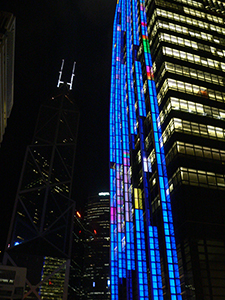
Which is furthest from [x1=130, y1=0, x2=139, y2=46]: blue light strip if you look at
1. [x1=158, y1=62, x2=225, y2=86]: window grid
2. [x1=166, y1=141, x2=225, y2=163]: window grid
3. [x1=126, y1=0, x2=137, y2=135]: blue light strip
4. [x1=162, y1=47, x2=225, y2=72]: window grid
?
[x1=166, y1=141, x2=225, y2=163]: window grid

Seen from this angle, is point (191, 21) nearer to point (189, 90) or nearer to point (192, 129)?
point (189, 90)

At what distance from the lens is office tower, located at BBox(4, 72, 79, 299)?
80.8 meters

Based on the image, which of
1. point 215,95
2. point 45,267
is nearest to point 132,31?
point 215,95

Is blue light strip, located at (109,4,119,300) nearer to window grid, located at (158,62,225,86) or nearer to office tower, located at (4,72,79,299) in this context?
office tower, located at (4,72,79,299)

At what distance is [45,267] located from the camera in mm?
82250

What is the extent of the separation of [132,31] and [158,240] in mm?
56408

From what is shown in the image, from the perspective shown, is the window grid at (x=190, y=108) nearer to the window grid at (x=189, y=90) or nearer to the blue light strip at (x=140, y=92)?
the window grid at (x=189, y=90)

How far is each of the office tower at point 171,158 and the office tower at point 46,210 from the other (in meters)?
21.8

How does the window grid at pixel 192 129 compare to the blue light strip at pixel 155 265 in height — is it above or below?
above

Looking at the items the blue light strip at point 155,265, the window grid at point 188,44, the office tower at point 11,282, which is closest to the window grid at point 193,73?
the window grid at point 188,44

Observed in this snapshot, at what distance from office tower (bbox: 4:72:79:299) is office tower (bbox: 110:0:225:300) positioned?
21.8m

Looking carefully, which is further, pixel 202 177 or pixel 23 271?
pixel 23 271

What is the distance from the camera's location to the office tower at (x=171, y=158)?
146 feet

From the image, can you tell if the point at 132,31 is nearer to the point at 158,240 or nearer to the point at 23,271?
the point at 158,240
